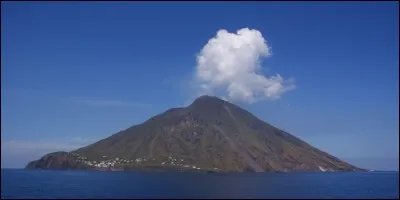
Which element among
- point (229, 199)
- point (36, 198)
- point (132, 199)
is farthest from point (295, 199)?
point (36, 198)

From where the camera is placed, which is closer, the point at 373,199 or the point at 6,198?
the point at 6,198

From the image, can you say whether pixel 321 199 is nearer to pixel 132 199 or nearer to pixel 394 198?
pixel 394 198

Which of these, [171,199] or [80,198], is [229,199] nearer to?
[171,199]

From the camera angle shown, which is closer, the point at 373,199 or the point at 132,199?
the point at 132,199

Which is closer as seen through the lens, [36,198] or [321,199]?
[36,198]

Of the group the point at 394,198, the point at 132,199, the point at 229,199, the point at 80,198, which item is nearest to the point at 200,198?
the point at 229,199

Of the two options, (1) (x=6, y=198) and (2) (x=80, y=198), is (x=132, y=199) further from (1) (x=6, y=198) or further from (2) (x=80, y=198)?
(1) (x=6, y=198)

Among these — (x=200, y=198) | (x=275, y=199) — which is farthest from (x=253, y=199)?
(x=200, y=198)
